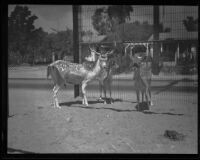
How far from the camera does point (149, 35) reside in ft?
21.2

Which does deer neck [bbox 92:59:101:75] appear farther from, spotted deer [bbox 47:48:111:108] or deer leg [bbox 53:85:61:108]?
deer leg [bbox 53:85:61:108]

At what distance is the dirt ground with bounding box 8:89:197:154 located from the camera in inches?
235

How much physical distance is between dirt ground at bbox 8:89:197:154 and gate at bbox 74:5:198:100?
36 centimetres

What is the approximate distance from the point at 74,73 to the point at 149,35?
Result: 63.6 inches

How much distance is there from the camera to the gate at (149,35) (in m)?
6.30

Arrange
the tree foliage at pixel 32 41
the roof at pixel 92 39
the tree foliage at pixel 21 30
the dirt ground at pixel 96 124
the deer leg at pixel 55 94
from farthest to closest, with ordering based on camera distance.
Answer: the deer leg at pixel 55 94
the roof at pixel 92 39
the tree foliage at pixel 32 41
the tree foliage at pixel 21 30
the dirt ground at pixel 96 124

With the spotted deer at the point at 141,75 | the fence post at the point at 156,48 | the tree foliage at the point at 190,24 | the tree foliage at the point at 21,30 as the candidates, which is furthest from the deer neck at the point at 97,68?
the tree foliage at the point at 190,24

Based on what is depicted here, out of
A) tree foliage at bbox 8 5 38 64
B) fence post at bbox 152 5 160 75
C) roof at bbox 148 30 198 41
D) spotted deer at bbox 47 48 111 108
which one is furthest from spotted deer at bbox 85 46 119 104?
tree foliage at bbox 8 5 38 64

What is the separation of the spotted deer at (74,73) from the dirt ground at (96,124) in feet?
0.60

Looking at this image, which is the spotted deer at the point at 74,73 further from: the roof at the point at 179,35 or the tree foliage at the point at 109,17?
the roof at the point at 179,35

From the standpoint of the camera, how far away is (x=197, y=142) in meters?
6.09
